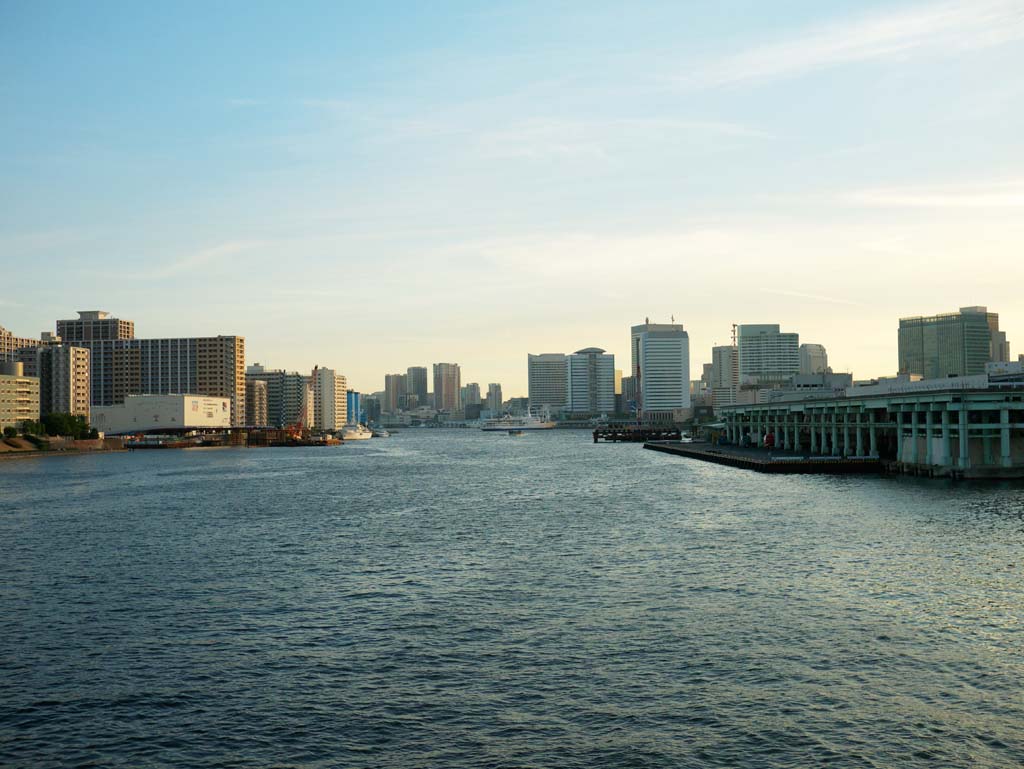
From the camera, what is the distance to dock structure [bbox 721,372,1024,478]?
85.5 m

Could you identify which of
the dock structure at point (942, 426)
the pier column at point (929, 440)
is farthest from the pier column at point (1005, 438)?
the pier column at point (929, 440)

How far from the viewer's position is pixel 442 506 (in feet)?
251

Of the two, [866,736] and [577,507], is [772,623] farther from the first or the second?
[577,507]

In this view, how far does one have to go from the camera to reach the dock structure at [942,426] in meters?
85.5

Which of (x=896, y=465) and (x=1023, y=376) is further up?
(x=1023, y=376)

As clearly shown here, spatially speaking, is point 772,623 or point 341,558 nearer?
point 772,623

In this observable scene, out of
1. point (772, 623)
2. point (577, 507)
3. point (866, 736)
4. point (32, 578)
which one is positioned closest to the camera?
point (866, 736)

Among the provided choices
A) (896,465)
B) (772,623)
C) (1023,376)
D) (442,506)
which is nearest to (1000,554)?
(772,623)

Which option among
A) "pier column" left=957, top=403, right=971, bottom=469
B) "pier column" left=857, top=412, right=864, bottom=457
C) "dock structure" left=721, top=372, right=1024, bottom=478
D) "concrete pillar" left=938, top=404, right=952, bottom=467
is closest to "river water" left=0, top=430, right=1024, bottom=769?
"pier column" left=957, top=403, right=971, bottom=469

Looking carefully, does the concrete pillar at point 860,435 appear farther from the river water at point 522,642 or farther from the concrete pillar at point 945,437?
the river water at point 522,642

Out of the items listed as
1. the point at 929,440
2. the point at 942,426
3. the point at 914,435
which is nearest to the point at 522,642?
the point at 942,426

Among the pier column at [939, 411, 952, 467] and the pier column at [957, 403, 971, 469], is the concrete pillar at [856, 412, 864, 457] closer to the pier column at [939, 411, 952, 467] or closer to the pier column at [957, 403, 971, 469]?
the pier column at [939, 411, 952, 467]

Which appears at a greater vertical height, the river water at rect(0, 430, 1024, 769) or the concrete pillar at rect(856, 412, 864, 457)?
the concrete pillar at rect(856, 412, 864, 457)

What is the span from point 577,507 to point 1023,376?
2438 inches
